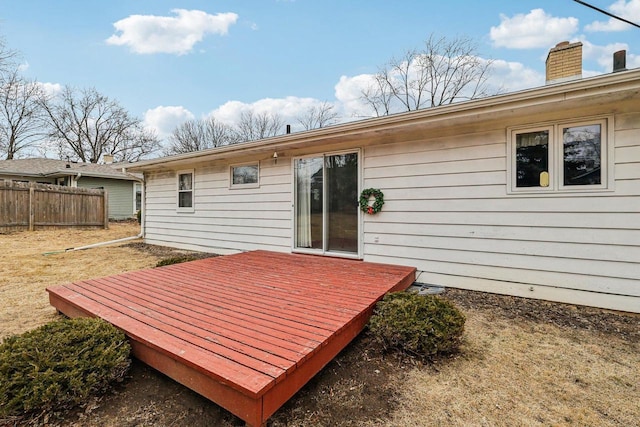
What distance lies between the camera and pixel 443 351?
92.9 inches

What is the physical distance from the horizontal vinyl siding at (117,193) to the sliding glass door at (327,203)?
13.8 metres

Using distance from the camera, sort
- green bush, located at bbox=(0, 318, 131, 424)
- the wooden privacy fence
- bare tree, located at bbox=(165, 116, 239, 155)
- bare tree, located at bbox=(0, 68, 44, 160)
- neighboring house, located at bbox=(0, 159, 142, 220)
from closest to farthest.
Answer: green bush, located at bbox=(0, 318, 131, 424) → the wooden privacy fence → neighboring house, located at bbox=(0, 159, 142, 220) → bare tree, located at bbox=(0, 68, 44, 160) → bare tree, located at bbox=(165, 116, 239, 155)

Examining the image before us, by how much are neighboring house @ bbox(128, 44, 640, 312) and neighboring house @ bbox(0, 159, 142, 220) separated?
12504 mm

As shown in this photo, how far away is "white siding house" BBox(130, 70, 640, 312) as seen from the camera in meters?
3.09

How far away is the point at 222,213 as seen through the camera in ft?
21.9

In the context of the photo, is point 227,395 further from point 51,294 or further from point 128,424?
point 51,294

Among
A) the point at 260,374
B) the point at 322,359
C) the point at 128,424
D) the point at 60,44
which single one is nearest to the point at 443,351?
the point at 322,359

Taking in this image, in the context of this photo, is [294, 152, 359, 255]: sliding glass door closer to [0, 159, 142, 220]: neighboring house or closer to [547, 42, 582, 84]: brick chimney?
[547, 42, 582, 84]: brick chimney

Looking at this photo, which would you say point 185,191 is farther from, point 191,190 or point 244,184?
point 244,184

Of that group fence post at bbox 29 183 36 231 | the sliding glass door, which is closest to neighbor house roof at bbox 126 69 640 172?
the sliding glass door

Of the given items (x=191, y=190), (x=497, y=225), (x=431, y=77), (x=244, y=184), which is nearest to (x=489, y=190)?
Result: (x=497, y=225)

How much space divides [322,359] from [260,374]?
56 centimetres

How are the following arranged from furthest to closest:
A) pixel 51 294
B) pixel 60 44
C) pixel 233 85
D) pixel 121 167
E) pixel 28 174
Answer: pixel 233 85
pixel 28 174
pixel 60 44
pixel 121 167
pixel 51 294

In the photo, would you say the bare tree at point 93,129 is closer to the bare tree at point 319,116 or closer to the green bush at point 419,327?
the bare tree at point 319,116
